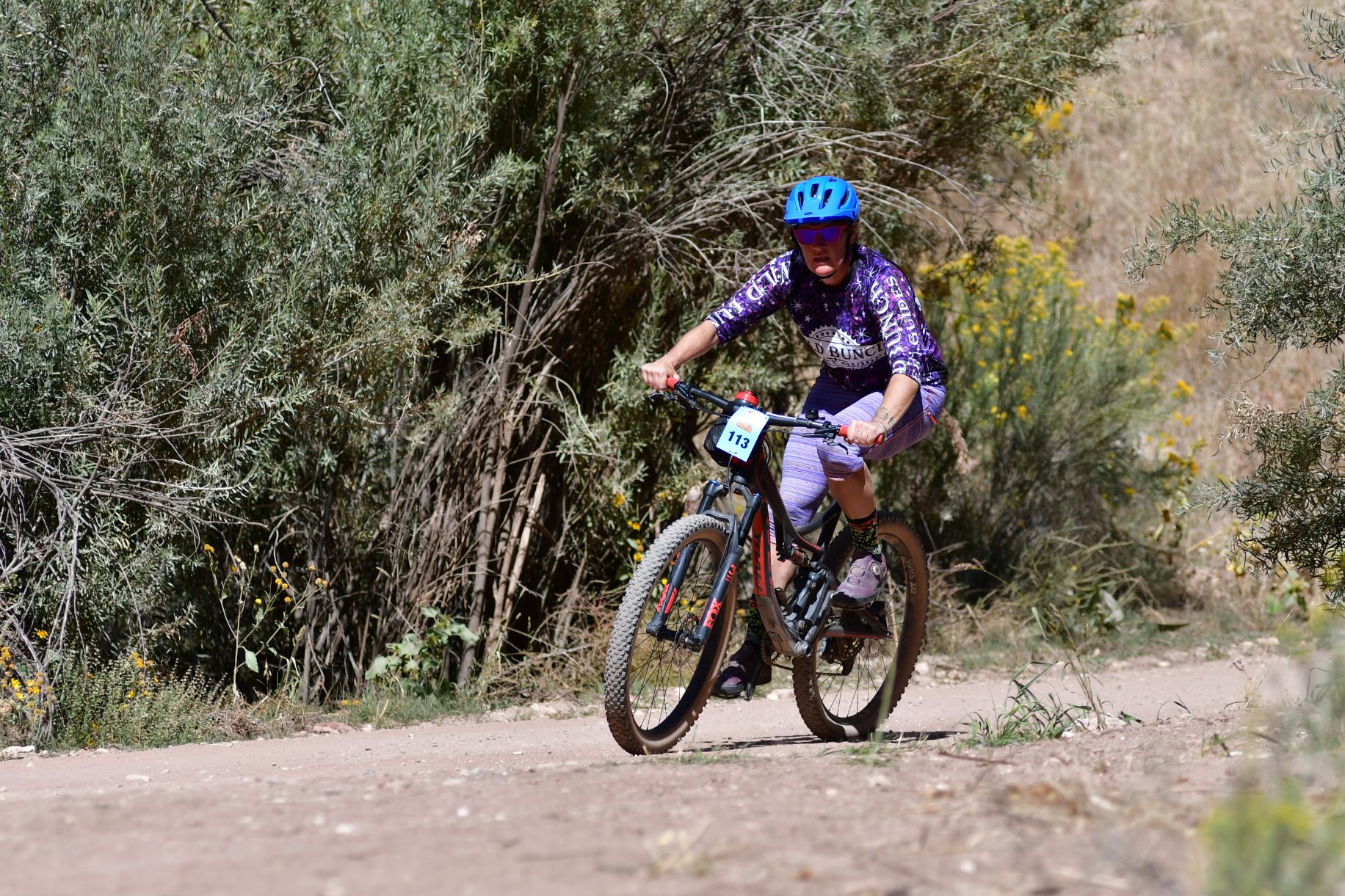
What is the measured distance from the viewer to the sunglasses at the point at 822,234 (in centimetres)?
495

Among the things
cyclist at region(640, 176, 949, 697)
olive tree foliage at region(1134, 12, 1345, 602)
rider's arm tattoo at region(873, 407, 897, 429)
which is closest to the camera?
rider's arm tattoo at region(873, 407, 897, 429)

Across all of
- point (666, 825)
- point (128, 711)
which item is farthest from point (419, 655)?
point (666, 825)

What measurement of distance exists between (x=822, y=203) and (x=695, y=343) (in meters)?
0.69

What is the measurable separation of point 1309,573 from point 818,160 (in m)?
2.99

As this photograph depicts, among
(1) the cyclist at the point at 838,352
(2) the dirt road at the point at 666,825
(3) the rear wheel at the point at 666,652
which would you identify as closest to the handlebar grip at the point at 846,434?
(1) the cyclist at the point at 838,352

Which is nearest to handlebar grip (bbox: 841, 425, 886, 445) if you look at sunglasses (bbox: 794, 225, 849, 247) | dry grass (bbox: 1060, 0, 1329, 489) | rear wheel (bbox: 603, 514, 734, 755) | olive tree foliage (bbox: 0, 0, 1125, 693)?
rear wheel (bbox: 603, 514, 734, 755)

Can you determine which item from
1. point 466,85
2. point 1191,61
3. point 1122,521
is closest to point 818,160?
point 466,85

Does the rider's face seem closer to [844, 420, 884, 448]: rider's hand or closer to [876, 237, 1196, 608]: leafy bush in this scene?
[844, 420, 884, 448]: rider's hand

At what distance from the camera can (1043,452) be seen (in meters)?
9.72

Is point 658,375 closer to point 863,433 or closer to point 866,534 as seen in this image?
point 863,433

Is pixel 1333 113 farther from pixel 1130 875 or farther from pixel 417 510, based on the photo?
pixel 417 510

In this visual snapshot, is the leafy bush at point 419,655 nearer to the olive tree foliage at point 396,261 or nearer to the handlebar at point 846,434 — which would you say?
the olive tree foliage at point 396,261

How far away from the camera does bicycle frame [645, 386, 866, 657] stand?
4711mm

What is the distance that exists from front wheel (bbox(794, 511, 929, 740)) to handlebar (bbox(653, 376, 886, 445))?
0.86 metres
